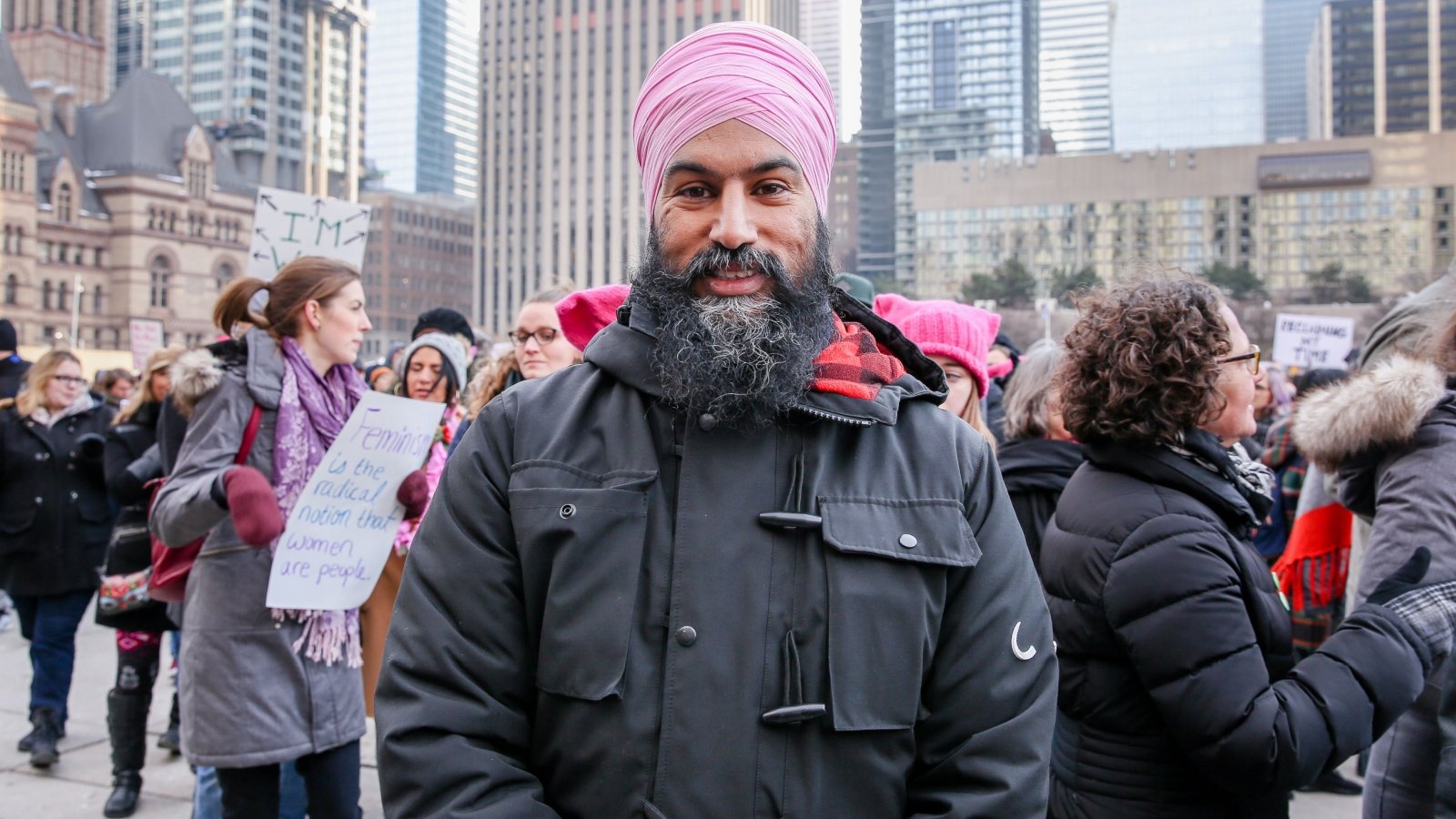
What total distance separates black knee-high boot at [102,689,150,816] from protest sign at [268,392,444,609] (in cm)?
189

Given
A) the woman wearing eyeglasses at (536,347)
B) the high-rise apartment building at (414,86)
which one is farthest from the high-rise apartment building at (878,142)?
the woman wearing eyeglasses at (536,347)

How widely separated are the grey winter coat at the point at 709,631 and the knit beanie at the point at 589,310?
0.35 metres

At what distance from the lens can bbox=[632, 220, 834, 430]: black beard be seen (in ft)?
5.16

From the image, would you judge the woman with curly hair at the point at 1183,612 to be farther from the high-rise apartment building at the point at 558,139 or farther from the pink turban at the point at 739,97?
the high-rise apartment building at the point at 558,139

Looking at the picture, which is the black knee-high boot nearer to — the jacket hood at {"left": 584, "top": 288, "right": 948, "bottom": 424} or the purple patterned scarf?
Result: the purple patterned scarf

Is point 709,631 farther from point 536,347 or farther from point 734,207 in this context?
point 536,347

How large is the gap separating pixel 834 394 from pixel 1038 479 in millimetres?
1873

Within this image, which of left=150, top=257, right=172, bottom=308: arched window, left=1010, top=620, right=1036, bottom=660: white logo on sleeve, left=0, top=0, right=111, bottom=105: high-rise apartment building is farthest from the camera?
left=0, top=0, right=111, bottom=105: high-rise apartment building

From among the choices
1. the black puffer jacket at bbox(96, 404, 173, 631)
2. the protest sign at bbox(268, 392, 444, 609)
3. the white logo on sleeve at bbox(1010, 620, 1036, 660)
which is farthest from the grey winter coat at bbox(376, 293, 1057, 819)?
the black puffer jacket at bbox(96, 404, 173, 631)

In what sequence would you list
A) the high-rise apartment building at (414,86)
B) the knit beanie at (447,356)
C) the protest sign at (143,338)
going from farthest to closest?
the high-rise apartment building at (414,86) → the protest sign at (143,338) → the knit beanie at (447,356)

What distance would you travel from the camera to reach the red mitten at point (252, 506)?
3049 mm

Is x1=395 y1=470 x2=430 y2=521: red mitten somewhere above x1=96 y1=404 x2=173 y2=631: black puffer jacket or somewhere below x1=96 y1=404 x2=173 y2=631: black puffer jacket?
above

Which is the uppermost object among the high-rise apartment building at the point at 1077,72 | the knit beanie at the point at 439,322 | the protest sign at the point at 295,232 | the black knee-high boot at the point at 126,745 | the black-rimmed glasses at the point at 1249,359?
the high-rise apartment building at the point at 1077,72

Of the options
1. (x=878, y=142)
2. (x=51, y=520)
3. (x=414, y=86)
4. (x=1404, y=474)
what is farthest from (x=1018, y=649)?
(x=414, y=86)
